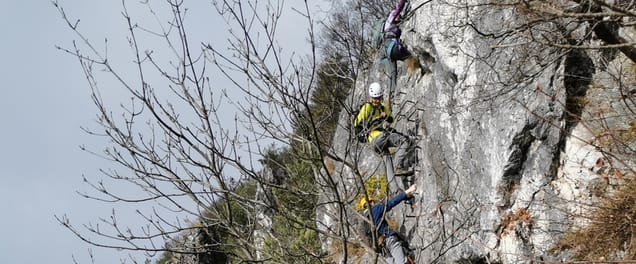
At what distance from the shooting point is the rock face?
23.4 feet

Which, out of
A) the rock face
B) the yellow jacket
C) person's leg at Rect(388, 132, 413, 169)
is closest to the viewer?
the yellow jacket

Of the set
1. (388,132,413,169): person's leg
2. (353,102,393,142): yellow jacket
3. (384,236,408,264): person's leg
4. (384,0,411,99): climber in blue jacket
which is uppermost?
(384,0,411,99): climber in blue jacket

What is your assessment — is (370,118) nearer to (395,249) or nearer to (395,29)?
(395,249)

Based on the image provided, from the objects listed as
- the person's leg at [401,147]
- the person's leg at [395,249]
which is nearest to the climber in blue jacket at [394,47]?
the person's leg at [401,147]

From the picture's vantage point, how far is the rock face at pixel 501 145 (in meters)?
7.14

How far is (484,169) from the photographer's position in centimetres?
818

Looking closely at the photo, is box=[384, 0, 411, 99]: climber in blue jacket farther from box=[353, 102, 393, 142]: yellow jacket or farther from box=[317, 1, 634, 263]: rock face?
box=[353, 102, 393, 142]: yellow jacket

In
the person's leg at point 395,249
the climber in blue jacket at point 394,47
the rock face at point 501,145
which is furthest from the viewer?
the climber in blue jacket at point 394,47

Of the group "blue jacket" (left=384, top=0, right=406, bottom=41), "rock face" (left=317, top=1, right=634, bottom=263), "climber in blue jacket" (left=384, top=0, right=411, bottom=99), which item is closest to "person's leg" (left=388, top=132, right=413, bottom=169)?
"rock face" (left=317, top=1, right=634, bottom=263)

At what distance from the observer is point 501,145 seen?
7895mm

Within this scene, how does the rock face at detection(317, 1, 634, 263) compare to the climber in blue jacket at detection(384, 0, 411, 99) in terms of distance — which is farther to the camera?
the climber in blue jacket at detection(384, 0, 411, 99)

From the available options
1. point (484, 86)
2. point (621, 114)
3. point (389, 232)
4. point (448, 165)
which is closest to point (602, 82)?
point (621, 114)

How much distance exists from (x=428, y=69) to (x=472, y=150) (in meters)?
2.40

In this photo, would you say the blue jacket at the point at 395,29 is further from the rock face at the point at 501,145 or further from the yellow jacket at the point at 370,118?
the yellow jacket at the point at 370,118
